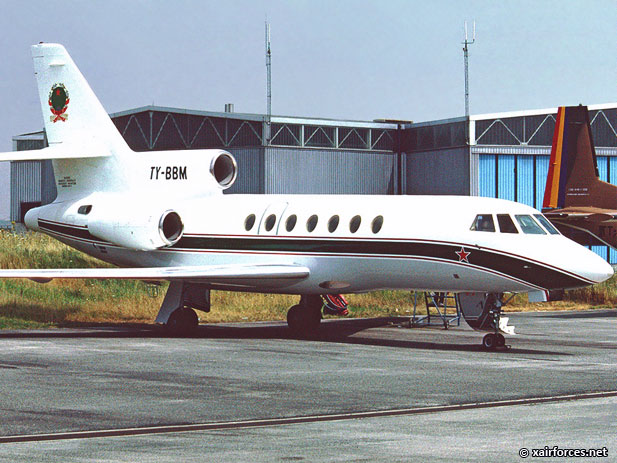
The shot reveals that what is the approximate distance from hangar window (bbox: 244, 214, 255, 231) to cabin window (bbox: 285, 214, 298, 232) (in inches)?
40.8

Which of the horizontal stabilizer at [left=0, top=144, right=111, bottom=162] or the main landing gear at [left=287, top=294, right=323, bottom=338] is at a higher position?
the horizontal stabilizer at [left=0, top=144, right=111, bottom=162]

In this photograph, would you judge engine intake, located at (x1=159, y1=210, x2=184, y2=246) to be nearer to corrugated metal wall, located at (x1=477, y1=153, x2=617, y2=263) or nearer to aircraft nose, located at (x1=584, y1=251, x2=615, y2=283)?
aircraft nose, located at (x1=584, y1=251, x2=615, y2=283)

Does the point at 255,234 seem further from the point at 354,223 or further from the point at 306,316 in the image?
the point at 354,223

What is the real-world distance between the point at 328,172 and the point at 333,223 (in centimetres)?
3124

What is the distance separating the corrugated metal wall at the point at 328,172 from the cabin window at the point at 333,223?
28640mm

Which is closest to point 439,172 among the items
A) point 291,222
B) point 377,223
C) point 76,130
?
point 76,130

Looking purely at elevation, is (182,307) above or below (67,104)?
below

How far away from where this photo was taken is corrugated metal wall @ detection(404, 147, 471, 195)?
53750 mm

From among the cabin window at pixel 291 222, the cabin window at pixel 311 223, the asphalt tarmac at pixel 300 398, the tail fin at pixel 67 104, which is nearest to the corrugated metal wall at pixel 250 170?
the tail fin at pixel 67 104

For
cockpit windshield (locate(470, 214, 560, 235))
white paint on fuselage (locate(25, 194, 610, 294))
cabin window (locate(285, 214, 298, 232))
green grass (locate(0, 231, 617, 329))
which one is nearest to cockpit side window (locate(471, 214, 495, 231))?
cockpit windshield (locate(470, 214, 560, 235))

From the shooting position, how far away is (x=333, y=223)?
24.2 metres

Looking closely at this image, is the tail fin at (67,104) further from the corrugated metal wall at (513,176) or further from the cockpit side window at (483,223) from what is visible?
the corrugated metal wall at (513,176)

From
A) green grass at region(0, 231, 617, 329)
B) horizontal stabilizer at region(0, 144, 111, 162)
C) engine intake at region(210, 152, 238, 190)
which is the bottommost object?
green grass at region(0, 231, 617, 329)

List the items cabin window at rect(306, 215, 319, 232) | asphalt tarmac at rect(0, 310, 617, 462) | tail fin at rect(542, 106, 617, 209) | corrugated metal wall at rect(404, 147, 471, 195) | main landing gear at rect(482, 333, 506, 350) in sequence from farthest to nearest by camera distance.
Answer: corrugated metal wall at rect(404, 147, 471, 195) → tail fin at rect(542, 106, 617, 209) → cabin window at rect(306, 215, 319, 232) → main landing gear at rect(482, 333, 506, 350) → asphalt tarmac at rect(0, 310, 617, 462)
